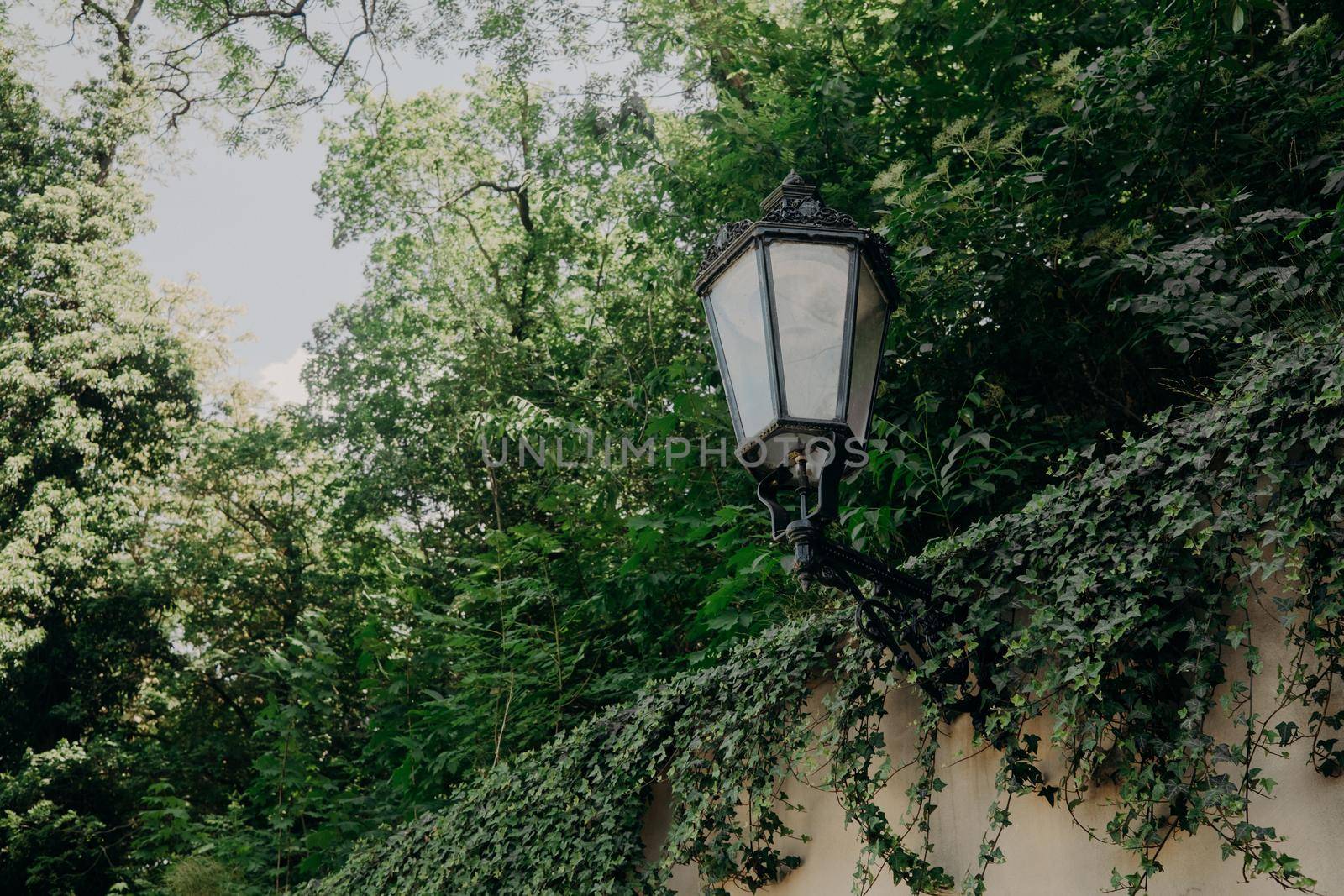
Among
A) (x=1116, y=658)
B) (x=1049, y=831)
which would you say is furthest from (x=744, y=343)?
(x=1049, y=831)

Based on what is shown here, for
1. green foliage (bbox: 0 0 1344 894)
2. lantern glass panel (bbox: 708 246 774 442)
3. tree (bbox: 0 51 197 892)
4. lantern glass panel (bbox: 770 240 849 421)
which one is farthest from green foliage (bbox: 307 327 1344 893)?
tree (bbox: 0 51 197 892)

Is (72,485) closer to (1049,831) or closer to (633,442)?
(633,442)

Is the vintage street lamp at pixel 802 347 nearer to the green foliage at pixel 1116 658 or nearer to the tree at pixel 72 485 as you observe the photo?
the green foliage at pixel 1116 658

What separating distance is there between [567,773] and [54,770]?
12.8 metres

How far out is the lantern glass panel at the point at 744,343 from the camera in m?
2.84

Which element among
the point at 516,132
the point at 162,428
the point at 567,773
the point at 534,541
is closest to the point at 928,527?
the point at 567,773

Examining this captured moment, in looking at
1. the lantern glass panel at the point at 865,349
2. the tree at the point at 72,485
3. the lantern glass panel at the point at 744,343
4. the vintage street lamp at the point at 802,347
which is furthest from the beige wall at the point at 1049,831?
the tree at the point at 72,485

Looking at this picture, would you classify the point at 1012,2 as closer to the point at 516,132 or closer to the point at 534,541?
the point at 534,541

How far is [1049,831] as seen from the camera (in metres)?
3.15

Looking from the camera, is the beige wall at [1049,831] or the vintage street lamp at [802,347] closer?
the beige wall at [1049,831]

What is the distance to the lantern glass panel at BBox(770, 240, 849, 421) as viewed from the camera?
2.79 meters

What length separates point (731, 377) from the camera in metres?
2.98

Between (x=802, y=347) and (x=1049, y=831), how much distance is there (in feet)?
5.16

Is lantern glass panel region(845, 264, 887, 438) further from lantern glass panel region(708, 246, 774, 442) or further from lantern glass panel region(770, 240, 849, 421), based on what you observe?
lantern glass panel region(708, 246, 774, 442)
